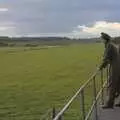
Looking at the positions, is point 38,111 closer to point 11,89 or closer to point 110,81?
point 110,81

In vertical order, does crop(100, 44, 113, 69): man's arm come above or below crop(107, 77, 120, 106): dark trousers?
above

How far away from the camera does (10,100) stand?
19609 millimetres

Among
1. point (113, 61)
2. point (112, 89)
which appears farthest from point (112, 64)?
point (112, 89)

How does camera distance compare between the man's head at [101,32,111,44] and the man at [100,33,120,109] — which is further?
the man at [100,33,120,109]

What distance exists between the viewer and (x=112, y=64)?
10594 millimetres

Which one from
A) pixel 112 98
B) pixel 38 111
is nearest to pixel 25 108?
pixel 38 111

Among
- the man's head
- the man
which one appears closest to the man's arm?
the man

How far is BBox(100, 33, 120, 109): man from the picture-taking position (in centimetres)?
1032

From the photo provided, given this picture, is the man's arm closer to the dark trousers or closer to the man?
the man

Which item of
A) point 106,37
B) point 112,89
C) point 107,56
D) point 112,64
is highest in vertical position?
point 106,37

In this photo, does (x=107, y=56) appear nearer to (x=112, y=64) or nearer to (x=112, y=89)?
(x=112, y=64)

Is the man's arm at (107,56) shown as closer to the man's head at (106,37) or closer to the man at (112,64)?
the man at (112,64)

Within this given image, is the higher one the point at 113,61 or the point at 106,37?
the point at 106,37

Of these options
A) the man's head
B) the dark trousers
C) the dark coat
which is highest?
the man's head
